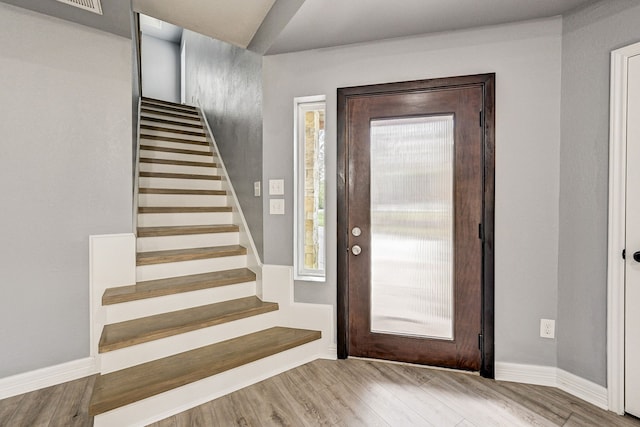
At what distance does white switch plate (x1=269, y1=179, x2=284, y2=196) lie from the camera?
2.63 metres

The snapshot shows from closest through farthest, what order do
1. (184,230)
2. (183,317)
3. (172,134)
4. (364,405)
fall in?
(364,405) < (183,317) < (184,230) < (172,134)

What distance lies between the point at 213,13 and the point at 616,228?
286 cm

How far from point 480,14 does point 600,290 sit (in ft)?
5.89

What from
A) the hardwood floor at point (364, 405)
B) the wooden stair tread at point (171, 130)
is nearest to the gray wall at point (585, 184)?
the hardwood floor at point (364, 405)

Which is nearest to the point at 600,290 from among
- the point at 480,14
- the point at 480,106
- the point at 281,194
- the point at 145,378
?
the point at 480,106

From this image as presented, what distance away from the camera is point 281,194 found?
2.64 metres

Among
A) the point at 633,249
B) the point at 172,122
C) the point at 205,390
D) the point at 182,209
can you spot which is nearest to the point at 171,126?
the point at 172,122

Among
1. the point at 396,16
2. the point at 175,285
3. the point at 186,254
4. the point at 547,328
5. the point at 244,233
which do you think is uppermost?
the point at 396,16

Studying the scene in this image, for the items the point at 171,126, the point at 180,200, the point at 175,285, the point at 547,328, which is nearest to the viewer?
the point at 547,328

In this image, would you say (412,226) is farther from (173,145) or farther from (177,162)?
(173,145)

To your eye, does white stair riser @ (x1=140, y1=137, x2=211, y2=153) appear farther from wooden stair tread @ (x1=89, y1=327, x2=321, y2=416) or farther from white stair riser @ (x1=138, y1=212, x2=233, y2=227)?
wooden stair tread @ (x1=89, y1=327, x2=321, y2=416)

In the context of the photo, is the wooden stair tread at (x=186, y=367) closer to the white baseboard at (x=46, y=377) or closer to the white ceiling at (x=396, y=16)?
the white baseboard at (x=46, y=377)

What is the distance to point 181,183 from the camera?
143 inches

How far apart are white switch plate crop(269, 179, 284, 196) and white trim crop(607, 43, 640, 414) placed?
2.09m
